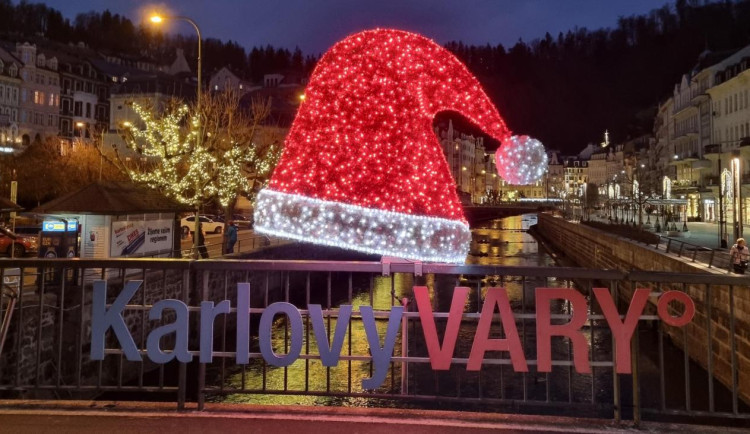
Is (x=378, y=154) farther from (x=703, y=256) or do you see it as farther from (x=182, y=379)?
(x=703, y=256)

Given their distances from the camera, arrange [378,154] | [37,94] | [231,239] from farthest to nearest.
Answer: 1. [37,94]
2. [231,239]
3. [378,154]

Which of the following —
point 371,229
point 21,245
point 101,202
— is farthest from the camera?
point 21,245

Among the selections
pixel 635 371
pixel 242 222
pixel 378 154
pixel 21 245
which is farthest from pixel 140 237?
pixel 242 222

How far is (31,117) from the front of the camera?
7262cm

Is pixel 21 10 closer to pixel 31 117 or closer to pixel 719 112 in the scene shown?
pixel 31 117

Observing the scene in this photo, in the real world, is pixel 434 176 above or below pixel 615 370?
above

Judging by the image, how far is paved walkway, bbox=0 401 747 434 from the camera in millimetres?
5059

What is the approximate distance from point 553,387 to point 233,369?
27.6ft

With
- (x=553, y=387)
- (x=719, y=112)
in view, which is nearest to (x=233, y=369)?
(x=553, y=387)

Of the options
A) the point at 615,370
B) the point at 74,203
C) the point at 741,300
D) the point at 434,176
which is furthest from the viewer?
the point at 74,203

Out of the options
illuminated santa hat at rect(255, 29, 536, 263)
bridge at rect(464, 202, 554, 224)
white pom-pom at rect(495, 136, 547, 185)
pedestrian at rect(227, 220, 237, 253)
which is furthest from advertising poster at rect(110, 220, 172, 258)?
bridge at rect(464, 202, 554, 224)

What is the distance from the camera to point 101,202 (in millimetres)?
17609

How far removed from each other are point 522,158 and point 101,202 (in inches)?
564

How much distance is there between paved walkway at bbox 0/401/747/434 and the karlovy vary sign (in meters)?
0.44
